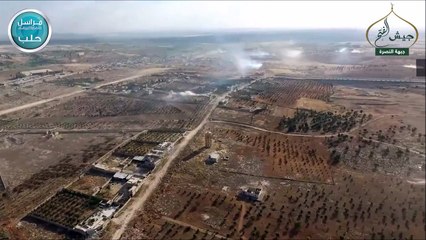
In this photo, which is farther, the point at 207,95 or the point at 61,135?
the point at 207,95

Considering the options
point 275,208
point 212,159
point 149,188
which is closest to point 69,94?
point 212,159

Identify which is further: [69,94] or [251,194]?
[69,94]

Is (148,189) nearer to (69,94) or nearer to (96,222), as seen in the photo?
(96,222)

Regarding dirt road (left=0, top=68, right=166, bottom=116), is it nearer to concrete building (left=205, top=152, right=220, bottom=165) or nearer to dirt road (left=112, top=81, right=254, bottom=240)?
dirt road (left=112, top=81, right=254, bottom=240)

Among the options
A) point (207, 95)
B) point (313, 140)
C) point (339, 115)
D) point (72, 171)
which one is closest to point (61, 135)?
point (72, 171)

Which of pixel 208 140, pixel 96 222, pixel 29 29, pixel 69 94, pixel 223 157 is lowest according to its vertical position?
pixel 96 222

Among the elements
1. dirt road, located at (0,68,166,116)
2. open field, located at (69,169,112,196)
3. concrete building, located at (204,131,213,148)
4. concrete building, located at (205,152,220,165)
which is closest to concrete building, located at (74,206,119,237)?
open field, located at (69,169,112,196)

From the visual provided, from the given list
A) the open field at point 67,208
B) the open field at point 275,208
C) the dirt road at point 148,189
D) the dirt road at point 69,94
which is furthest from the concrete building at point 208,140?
the dirt road at point 69,94

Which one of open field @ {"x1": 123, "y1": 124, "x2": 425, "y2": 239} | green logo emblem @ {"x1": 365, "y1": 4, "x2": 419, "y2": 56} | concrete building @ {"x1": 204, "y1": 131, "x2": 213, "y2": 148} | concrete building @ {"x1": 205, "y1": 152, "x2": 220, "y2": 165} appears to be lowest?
open field @ {"x1": 123, "y1": 124, "x2": 425, "y2": 239}

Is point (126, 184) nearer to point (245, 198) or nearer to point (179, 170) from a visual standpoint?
point (179, 170)
